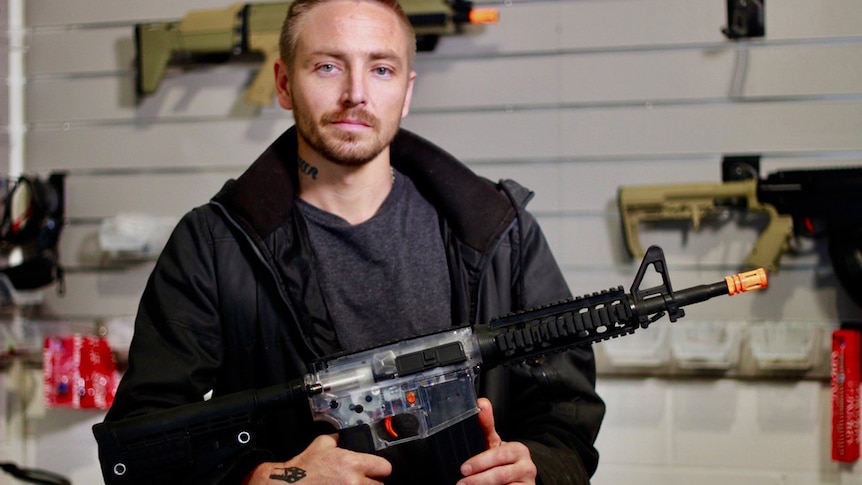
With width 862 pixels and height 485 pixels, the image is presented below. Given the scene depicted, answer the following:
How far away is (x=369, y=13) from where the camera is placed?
1808 millimetres

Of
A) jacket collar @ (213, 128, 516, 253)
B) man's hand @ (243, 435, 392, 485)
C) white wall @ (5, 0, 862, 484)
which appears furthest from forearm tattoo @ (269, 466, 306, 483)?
white wall @ (5, 0, 862, 484)

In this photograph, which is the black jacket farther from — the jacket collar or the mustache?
the mustache

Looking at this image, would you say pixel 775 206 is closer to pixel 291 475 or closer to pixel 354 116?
pixel 354 116

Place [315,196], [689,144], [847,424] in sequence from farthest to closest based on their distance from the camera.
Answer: [689,144], [847,424], [315,196]

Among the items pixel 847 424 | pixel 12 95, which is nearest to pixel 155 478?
pixel 847 424

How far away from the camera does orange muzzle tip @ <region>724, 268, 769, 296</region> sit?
1.38 metres

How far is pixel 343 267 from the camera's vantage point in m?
1.81

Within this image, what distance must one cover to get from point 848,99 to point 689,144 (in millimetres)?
498

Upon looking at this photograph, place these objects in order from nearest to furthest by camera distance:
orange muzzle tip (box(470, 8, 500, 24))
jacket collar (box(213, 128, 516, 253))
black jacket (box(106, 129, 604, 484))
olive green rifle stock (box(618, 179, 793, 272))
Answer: black jacket (box(106, 129, 604, 484)), jacket collar (box(213, 128, 516, 253)), olive green rifle stock (box(618, 179, 793, 272)), orange muzzle tip (box(470, 8, 500, 24))

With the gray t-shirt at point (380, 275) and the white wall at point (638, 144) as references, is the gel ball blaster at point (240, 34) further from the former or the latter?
the gray t-shirt at point (380, 275)

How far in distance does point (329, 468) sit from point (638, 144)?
6.08 ft

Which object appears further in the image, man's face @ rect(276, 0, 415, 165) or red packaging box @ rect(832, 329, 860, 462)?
red packaging box @ rect(832, 329, 860, 462)

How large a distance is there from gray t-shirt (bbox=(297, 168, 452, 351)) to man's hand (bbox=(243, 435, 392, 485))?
0.31 metres

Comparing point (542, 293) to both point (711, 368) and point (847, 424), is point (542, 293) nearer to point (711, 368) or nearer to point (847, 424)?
point (711, 368)
